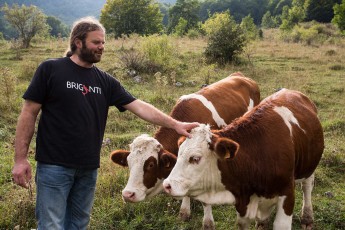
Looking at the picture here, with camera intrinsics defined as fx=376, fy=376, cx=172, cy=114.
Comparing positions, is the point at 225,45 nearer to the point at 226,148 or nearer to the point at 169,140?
the point at 169,140

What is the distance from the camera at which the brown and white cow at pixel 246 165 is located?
3.46 m

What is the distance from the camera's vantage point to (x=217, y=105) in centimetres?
576

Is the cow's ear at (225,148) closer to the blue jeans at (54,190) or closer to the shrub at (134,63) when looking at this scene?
the blue jeans at (54,190)

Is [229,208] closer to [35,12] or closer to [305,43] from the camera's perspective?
[35,12]

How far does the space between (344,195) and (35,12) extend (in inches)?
758

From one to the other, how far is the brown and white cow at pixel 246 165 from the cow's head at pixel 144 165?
596 mm

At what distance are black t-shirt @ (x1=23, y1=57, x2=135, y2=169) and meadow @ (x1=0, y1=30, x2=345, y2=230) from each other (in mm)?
1835

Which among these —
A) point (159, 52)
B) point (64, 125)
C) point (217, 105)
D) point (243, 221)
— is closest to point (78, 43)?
point (64, 125)

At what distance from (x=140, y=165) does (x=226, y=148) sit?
1077mm

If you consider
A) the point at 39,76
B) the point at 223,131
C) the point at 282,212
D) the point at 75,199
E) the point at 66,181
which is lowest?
the point at 282,212

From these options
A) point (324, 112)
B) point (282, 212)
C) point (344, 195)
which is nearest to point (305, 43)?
point (324, 112)

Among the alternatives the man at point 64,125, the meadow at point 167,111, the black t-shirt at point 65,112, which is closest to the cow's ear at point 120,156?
the man at point 64,125

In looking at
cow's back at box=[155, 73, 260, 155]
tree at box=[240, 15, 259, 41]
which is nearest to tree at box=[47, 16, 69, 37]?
tree at box=[240, 15, 259, 41]

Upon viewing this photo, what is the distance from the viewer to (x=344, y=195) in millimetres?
5543
